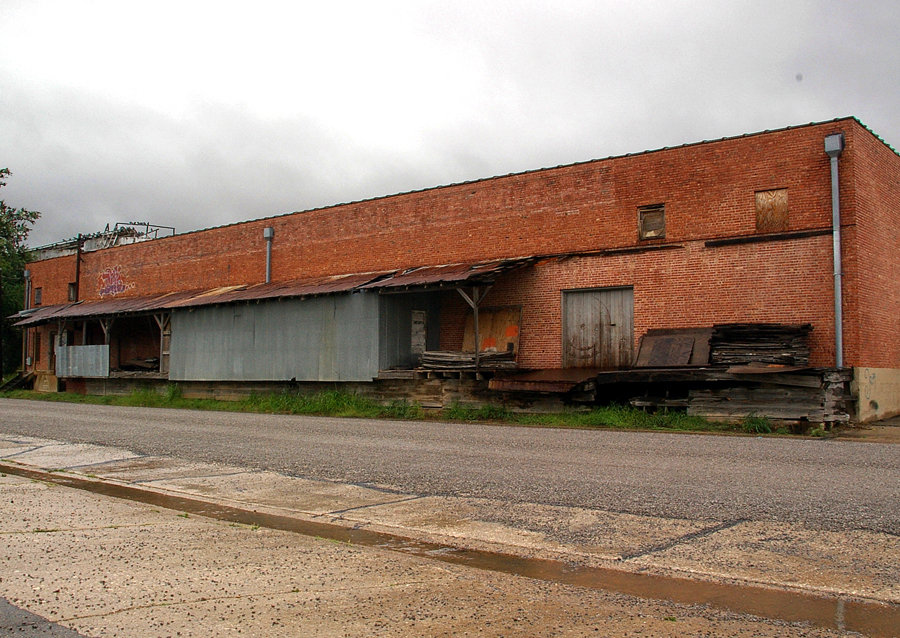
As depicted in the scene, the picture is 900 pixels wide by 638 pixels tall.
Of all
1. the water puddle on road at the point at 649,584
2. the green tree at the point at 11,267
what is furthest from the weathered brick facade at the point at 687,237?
the green tree at the point at 11,267

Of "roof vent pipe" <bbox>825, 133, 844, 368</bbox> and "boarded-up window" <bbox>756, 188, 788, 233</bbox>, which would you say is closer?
"roof vent pipe" <bbox>825, 133, 844, 368</bbox>

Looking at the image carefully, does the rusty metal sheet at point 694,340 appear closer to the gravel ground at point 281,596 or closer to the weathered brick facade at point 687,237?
the weathered brick facade at point 687,237

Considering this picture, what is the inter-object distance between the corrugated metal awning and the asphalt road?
16.5 ft

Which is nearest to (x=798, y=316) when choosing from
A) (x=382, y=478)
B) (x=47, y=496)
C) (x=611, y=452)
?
(x=611, y=452)

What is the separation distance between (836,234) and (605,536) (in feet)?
43.1

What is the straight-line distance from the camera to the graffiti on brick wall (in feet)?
120

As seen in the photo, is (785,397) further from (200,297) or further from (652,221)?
(200,297)

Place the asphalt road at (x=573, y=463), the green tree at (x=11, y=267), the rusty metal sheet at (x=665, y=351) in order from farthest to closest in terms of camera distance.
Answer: the green tree at (x=11, y=267) → the rusty metal sheet at (x=665, y=351) → the asphalt road at (x=573, y=463)

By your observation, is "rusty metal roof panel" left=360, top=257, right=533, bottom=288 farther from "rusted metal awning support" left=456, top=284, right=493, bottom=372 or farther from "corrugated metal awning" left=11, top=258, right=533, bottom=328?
"rusted metal awning support" left=456, top=284, right=493, bottom=372

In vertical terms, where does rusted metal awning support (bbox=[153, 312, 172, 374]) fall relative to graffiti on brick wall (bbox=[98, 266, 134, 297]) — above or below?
below

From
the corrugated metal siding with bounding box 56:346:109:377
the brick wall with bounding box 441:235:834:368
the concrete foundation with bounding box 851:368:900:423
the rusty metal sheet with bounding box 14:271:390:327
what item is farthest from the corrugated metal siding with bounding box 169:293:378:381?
the concrete foundation with bounding box 851:368:900:423

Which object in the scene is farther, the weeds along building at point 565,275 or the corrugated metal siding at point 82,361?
the corrugated metal siding at point 82,361

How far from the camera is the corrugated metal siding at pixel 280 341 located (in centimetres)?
2300

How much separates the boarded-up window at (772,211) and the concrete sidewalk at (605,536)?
1283 cm
